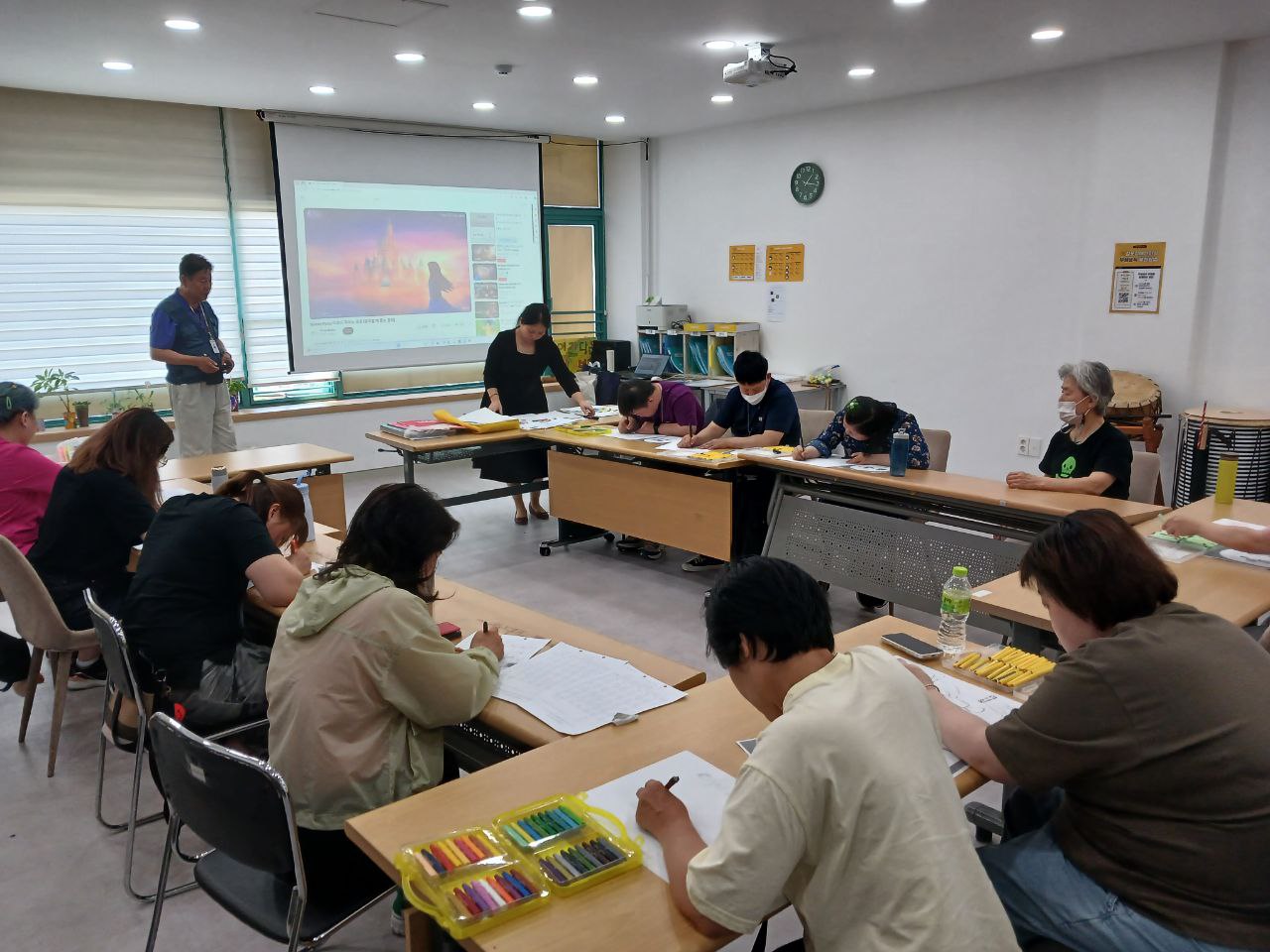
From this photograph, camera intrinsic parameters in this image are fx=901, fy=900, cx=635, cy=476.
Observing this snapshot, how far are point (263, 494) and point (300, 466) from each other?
6.65 feet

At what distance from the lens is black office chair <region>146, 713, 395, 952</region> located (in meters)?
1.55

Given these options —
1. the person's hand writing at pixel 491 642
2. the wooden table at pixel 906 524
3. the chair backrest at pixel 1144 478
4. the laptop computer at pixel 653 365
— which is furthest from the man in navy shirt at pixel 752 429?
the laptop computer at pixel 653 365

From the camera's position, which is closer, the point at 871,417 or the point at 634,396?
the point at 871,417

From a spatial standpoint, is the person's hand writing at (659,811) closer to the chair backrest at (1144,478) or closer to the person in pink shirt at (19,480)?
the person in pink shirt at (19,480)

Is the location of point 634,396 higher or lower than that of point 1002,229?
lower

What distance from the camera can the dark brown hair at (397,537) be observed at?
1901 millimetres

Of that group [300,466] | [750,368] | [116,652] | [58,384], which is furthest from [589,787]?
[58,384]

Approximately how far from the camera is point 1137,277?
5410 mm

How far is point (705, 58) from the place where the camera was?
5254 mm

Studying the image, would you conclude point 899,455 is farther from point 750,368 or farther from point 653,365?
point 653,365

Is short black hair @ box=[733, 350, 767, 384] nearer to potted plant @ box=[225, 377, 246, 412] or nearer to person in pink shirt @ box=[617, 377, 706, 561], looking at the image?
person in pink shirt @ box=[617, 377, 706, 561]

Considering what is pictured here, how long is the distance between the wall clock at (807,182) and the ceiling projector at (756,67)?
5.83 feet

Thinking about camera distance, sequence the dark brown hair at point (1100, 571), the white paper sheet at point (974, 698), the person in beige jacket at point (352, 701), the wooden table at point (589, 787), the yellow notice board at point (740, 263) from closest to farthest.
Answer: the wooden table at point (589, 787) < the dark brown hair at point (1100, 571) < the person in beige jacket at point (352, 701) < the white paper sheet at point (974, 698) < the yellow notice board at point (740, 263)

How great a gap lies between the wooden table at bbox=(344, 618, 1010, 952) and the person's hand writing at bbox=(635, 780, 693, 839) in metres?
0.09
